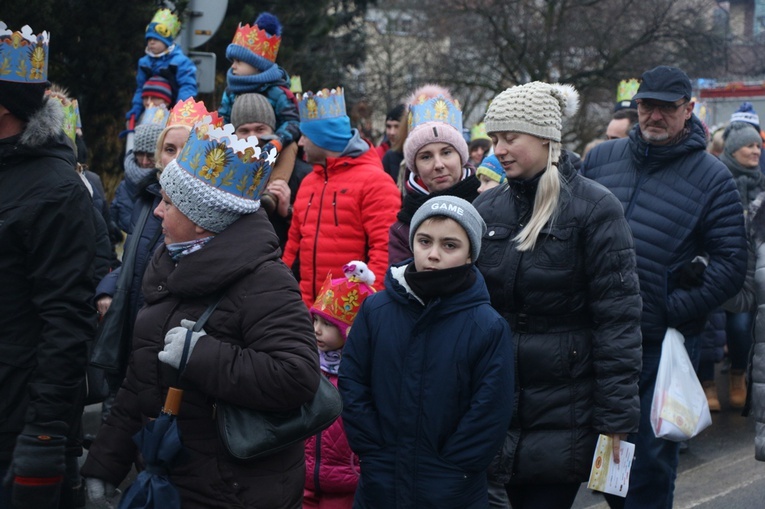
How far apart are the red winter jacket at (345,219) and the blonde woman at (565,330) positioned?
5.45 feet

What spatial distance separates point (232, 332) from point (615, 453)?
1.67 m

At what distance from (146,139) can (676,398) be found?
372 centimetres

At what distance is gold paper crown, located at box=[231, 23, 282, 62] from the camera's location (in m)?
7.30

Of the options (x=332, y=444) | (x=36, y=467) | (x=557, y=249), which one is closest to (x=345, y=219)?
(x=332, y=444)

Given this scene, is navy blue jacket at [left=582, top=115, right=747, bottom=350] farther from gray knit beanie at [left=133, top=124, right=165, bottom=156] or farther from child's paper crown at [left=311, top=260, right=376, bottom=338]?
gray knit beanie at [left=133, top=124, right=165, bottom=156]

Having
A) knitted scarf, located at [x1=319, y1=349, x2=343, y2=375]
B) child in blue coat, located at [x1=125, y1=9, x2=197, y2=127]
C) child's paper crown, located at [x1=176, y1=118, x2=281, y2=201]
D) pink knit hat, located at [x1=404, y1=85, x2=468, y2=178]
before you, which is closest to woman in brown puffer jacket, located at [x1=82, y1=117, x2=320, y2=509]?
child's paper crown, located at [x1=176, y1=118, x2=281, y2=201]

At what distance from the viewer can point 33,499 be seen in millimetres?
3664

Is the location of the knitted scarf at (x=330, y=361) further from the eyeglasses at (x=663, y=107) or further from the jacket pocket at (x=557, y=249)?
the eyeglasses at (x=663, y=107)

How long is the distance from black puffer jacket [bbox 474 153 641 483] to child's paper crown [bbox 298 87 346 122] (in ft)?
7.47

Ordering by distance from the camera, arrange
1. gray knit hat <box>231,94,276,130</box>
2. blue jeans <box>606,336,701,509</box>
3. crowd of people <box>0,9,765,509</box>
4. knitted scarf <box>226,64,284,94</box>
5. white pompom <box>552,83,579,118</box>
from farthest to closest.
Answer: knitted scarf <box>226,64,284,94</box> < gray knit hat <box>231,94,276,130</box> < blue jeans <box>606,336,701,509</box> < white pompom <box>552,83,579,118</box> < crowd of people <box>0,9,765,509</box>

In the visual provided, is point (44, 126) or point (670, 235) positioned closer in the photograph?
point (44, 126)

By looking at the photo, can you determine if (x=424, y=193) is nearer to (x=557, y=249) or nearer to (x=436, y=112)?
(x=436, y=112)

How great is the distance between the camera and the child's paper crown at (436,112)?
5.99 metres

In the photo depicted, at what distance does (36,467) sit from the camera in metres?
3.66
